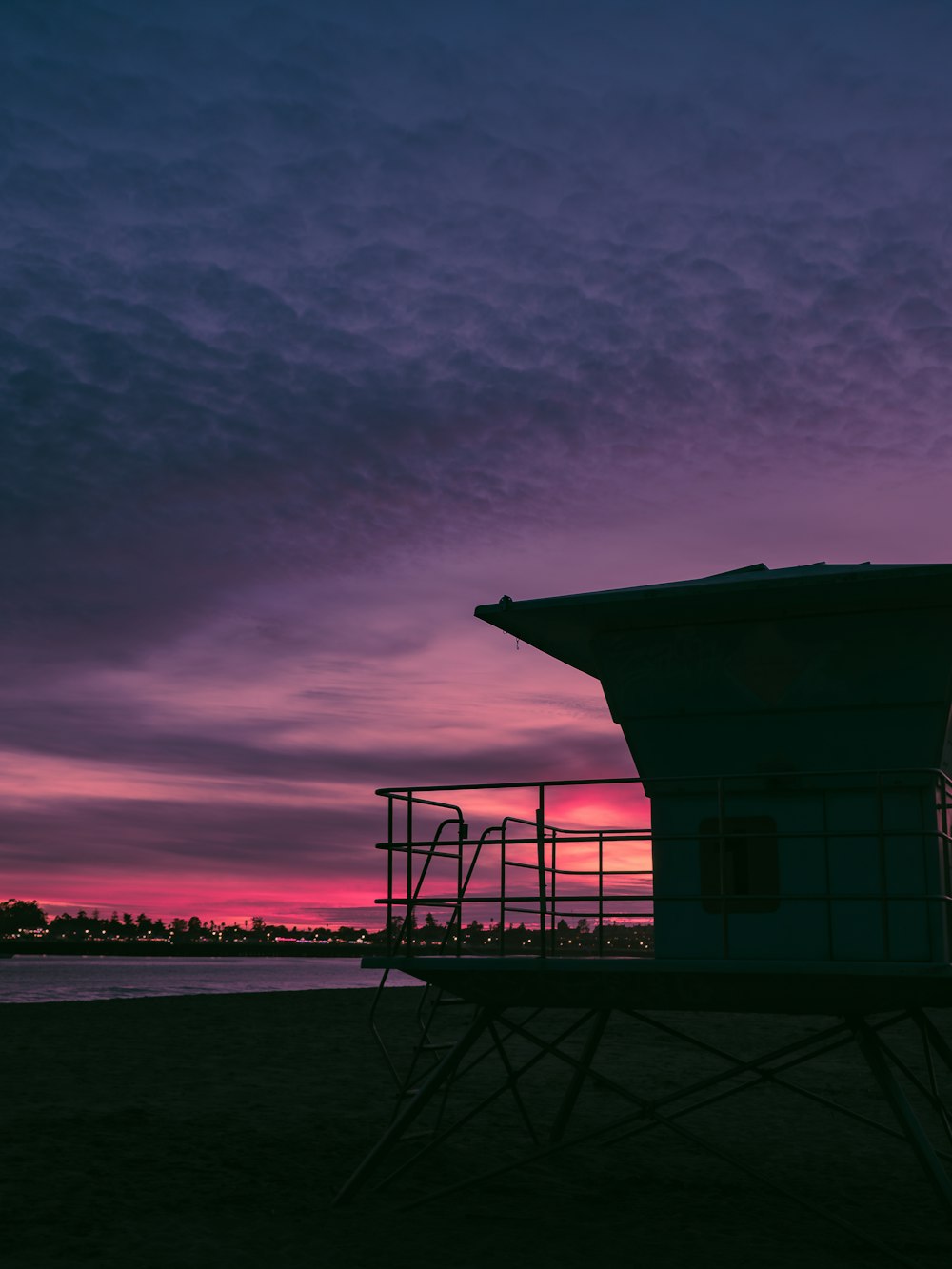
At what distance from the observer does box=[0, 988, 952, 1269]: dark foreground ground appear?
26.2ft

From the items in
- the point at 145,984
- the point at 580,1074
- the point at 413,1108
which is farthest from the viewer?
the point at 145,984

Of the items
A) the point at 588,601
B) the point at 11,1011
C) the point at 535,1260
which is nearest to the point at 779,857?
the point at 588,601

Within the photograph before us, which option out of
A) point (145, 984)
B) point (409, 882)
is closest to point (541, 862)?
point (409, 882)

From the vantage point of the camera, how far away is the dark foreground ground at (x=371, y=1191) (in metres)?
7.98

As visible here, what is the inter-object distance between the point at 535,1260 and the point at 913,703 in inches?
198

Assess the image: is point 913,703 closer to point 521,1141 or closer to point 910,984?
point 910,984

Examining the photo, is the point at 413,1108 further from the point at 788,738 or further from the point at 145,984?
the point at 145,984

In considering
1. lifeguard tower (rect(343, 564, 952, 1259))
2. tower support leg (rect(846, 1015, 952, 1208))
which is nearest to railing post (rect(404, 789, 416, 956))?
lifeguard tower (rect(343, 564, 952, 1259))

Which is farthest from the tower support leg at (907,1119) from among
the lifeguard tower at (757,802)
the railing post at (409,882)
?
the railing post at (409,882)

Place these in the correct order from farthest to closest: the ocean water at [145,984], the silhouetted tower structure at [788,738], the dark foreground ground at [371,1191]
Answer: the ocean water at [145,984]
the silhouetted tower structure at [788,738]
the dark foreground ground at [371,1191]

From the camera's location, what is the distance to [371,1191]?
378 inches

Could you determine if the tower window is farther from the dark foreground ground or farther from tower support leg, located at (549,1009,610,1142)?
the dark foreground ground

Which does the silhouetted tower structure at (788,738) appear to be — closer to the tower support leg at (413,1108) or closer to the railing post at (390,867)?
the tower support leg at (413,1108)

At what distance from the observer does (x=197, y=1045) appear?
70.2 ft
